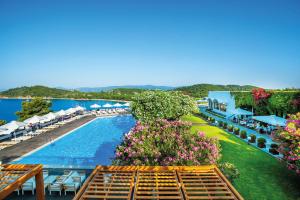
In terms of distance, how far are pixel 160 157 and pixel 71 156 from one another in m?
11.3

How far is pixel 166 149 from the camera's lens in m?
7.48

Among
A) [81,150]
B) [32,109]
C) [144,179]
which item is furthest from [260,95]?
[32,109]

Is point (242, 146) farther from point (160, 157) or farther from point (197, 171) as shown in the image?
point (197, 171)

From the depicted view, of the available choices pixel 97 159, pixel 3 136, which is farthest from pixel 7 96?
pixel 97 159

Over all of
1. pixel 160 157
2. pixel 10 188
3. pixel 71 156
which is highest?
pixel 10 188

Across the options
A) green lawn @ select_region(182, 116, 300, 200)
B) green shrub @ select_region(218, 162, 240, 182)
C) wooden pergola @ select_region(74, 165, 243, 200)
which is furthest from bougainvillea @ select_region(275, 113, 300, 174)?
wooden pergola @ select_region(74, 165, 243, 200)

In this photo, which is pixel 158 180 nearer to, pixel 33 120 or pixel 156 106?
pixel 156 106

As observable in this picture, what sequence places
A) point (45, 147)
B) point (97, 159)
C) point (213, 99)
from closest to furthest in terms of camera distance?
point (97, 159)
point (45, 147)
point (213, 99)

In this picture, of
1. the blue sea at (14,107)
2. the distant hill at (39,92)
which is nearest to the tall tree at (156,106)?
the blue sea at (14,107)

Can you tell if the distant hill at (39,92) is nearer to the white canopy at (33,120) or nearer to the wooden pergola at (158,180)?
the white canopy at (33,120)

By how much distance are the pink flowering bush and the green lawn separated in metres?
1.58

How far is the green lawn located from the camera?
9.02 m

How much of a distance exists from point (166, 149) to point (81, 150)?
12.4m

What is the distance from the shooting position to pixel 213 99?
3838cm
